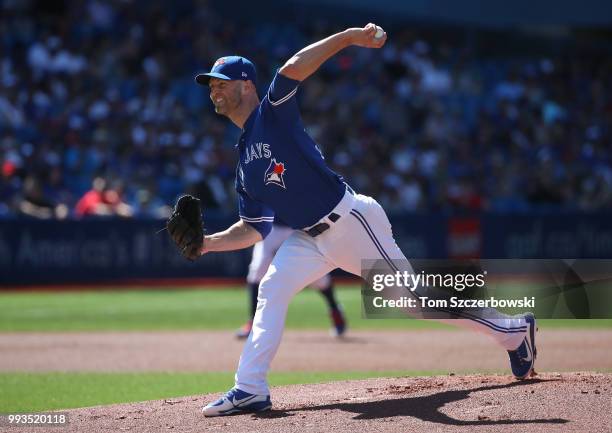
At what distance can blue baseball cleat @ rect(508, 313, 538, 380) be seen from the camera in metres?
6.35

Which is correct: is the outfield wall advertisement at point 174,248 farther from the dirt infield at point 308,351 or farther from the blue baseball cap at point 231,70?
the blue baseball cap at point 231,70

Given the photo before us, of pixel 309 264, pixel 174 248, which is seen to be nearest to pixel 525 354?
pixel 309 264

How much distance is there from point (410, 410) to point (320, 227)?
121cm

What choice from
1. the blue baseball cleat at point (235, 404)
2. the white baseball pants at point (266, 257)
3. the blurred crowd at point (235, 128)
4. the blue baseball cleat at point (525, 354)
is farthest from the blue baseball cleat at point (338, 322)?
the blurred crowd at point (235, 128)

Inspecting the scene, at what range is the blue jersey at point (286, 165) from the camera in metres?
5.84

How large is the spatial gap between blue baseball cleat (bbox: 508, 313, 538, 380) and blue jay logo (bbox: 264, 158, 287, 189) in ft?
6.19

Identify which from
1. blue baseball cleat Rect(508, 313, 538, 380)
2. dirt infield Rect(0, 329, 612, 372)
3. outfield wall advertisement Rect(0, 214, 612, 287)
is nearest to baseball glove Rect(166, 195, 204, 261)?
blue baseball cleat Rect(508, 313, 538, 380)

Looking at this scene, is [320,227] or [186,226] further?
[186,226]

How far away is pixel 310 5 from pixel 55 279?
33.5ft

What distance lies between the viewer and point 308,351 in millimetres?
10164

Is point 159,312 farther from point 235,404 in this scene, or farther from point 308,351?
point 235,404

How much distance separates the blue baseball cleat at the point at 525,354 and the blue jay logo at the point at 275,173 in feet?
6.19

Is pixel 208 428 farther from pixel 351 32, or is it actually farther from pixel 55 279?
pixel 55 279

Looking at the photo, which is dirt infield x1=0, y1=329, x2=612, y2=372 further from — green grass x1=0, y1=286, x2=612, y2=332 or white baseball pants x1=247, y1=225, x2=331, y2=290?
green grass x1=0, y1=286, x2=612, y2=332
